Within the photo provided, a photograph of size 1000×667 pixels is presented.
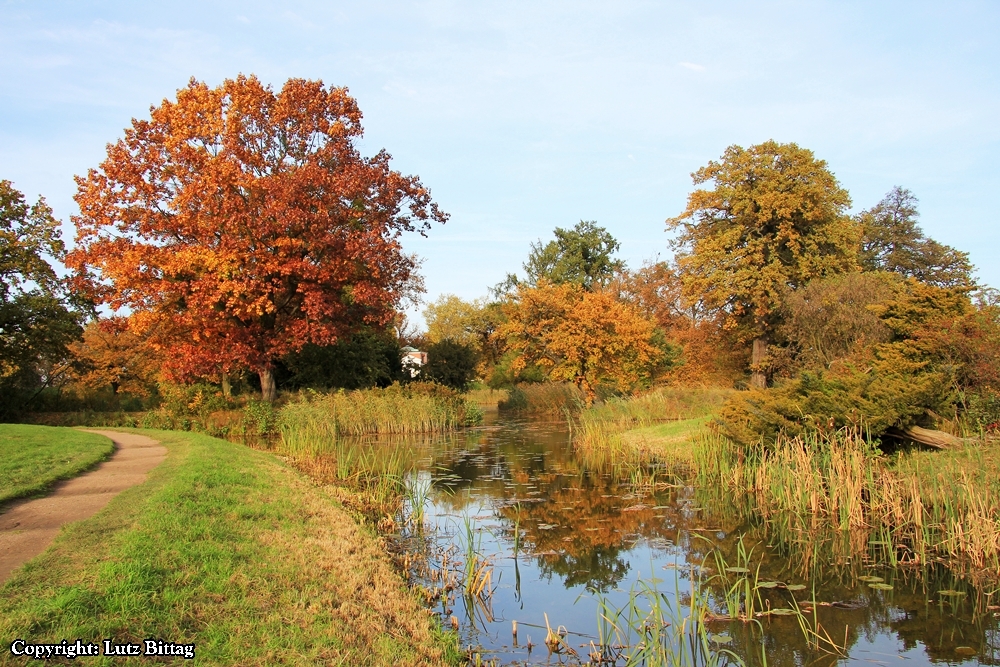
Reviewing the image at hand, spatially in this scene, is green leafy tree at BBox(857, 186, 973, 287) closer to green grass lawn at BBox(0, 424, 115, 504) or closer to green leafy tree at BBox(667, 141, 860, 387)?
green leafy tree at BBox(667, 141, 860, 387)

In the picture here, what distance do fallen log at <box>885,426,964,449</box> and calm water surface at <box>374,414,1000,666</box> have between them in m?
2.99

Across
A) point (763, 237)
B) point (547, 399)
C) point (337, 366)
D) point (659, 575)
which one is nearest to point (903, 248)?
point (763, 237)

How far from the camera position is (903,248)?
153ft

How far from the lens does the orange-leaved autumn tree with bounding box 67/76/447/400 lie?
71.7 feet

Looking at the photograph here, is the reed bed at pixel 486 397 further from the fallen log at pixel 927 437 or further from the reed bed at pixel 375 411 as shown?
the fallen log at pixel 927 437

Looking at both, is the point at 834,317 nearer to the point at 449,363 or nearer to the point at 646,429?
the point at 646,429

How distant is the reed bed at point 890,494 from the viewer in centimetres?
765

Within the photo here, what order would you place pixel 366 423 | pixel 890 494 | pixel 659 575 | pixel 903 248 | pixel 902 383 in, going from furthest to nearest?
pixel 903 248 → pixel 366 423 → pixel 902 383 → pixel 890 494 → pixel 659 575

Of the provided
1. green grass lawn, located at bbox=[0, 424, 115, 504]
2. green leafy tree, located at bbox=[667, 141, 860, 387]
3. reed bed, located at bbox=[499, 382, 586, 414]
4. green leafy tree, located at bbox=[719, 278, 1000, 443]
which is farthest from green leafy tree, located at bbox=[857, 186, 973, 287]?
green grass lawn, located at bbox=[0, 424, 115, 504]

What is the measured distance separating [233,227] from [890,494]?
759 inches

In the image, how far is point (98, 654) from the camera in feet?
13.1

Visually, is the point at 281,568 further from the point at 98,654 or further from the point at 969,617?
the point at 969,617

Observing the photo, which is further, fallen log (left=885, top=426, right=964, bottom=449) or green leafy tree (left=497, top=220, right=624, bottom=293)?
green leafy tree (left=497, top=220, right=624, bottom=293)

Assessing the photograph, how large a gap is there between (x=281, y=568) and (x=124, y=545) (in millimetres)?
1322
